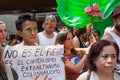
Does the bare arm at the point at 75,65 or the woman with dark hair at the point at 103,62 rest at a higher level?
the woman with dark hair at the point at 103,62

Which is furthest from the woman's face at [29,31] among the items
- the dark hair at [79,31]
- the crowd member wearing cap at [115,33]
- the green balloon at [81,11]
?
the dark hair at [79,31]

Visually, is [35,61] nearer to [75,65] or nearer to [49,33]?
[75,65]

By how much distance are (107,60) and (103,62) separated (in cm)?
5

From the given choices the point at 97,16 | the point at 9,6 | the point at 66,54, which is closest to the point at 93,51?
the point at 66,54

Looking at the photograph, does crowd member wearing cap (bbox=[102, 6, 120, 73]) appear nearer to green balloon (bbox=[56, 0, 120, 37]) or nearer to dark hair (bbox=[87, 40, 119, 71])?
dark hair (bbox=[87, 40, 119, 71])

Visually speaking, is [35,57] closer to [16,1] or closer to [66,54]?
[66,54]

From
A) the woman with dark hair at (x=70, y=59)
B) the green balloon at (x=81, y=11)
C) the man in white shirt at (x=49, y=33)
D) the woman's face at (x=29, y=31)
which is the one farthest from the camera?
the man in white shirt at (x=49, y=33)

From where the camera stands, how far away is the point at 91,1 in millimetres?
6199

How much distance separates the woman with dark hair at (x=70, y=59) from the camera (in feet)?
16.4

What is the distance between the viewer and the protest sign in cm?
459

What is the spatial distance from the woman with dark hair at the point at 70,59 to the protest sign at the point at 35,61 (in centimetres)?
23

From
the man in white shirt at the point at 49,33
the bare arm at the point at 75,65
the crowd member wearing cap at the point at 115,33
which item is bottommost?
the bare arm at the point at 75,65

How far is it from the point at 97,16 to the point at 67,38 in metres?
1.03

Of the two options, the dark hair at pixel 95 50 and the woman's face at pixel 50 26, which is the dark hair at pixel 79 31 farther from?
the dark hair at pixel 95 50
